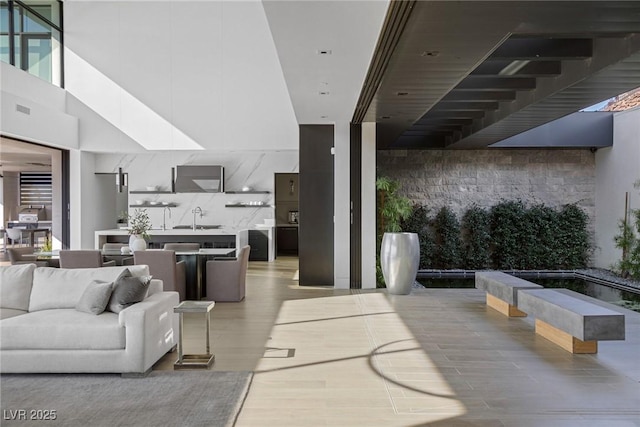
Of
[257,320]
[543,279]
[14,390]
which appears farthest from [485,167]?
[14,390]

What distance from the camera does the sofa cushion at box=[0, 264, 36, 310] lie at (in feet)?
14.7

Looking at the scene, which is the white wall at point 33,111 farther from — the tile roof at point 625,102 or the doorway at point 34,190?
the tile roof at point 625,102

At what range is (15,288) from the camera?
4512 mm

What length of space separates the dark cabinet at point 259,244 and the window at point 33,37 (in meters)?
5.30

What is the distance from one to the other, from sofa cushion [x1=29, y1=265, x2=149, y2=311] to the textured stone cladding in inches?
293

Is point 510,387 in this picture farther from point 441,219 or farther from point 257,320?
point 441,219

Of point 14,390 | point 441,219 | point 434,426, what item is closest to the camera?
point 434,426

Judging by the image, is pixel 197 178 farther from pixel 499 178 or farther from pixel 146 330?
pixel 146 330

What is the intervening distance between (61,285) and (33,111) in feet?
19.5

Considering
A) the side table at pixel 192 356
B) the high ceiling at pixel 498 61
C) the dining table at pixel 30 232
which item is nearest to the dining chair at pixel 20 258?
the side table at pixel 192 356

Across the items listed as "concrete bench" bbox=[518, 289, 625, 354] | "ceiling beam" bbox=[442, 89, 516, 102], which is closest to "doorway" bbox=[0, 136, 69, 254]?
"ceiling beam" bbox=[442, 89, 516, 102]

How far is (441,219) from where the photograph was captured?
10883 millimetres

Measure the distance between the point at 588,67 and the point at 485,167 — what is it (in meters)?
6.04

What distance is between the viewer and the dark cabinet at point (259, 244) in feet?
38.1
